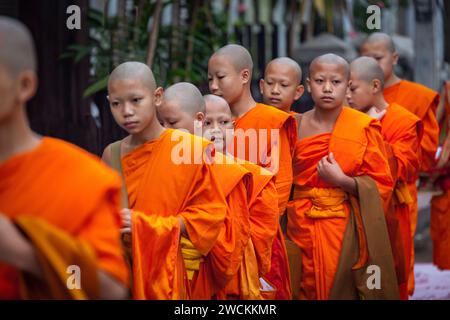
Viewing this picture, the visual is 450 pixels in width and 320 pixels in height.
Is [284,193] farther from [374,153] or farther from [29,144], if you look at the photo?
[29,144]

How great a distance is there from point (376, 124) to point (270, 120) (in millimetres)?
774

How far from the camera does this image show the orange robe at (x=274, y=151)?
8.03 m

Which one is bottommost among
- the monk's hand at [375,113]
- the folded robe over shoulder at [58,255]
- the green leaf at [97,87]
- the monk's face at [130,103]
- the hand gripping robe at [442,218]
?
the hand gripping robe at [442,218]

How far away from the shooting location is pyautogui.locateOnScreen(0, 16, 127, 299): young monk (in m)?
4.18

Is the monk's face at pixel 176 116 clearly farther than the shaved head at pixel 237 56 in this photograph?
No

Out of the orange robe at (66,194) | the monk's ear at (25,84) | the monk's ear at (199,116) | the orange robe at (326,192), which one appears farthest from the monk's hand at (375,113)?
the monk's ear at (25,84)

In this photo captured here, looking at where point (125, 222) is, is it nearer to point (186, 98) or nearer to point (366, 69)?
point (186, 98)

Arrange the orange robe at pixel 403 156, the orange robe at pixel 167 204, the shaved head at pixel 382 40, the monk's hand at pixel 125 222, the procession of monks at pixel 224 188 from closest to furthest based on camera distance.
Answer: the procession of monks at pixel 224 188 → the monk's hand at pixel 125 222 → the orange robe at pixel 167 204 → the orange robe at pixel 403 156 → the shaved head at pixel 382 40

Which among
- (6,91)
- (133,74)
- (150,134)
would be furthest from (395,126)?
(6,91)

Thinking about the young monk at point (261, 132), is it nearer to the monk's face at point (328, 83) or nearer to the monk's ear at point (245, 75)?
the monk's ear at point (245, 75)

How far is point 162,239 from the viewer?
6.14 meters

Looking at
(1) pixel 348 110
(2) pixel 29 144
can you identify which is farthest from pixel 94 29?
(2) pixel 29 144

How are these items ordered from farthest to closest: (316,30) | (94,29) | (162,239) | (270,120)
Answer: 1. (316,30)
2. (94,29)
3. (270,120)
4. (162,239)

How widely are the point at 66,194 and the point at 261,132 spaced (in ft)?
13.1
